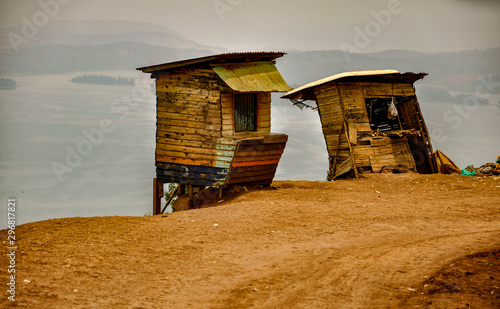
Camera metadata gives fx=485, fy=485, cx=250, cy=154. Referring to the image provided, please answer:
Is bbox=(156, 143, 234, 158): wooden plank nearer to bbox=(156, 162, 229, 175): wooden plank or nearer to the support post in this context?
bbox=(156, 162, 229, 175): wooden plank

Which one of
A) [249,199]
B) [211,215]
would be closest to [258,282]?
[211,215]

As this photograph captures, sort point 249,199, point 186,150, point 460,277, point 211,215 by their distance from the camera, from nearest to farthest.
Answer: point 460,277 < point 211,215 < point 249,199 < point 186,150

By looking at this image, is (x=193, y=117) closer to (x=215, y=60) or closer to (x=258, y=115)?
(x=215, y=60)

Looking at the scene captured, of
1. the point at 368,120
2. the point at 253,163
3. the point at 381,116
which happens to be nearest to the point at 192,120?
the point at 253,163

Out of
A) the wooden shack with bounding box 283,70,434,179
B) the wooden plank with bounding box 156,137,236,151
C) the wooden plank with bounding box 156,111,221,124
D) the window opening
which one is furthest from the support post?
the window opening

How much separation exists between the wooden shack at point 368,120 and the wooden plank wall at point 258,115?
449 centimetres

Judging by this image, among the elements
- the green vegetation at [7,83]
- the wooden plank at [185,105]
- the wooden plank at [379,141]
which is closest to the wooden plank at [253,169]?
the wooden plank at [185,105]

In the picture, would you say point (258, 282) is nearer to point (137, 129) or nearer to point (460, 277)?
point (460, 277)

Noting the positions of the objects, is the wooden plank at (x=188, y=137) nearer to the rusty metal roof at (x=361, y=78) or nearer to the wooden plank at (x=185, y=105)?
the wooden plank at (x=185, y=105)

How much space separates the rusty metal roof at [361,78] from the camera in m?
21.9

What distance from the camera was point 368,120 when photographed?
22938 millimetres

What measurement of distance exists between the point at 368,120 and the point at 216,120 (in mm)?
9076

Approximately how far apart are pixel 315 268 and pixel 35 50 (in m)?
46.8

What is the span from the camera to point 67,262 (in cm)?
886
